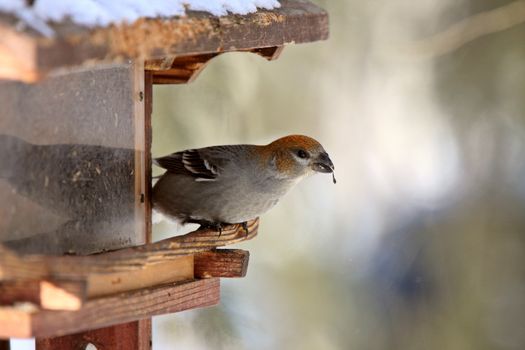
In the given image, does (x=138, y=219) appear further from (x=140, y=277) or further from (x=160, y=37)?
(x=160, y=37)

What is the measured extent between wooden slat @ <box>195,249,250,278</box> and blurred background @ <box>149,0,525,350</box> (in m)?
3.16

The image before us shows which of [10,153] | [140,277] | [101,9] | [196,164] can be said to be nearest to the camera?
[101,9]

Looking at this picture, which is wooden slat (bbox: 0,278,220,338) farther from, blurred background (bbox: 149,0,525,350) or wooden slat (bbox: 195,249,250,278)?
blurred background (bbox: 149,0,525,350)

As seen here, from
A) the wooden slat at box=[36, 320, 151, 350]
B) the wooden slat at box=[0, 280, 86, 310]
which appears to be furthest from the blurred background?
the wooden slat at box=[0, 280, 86, 310]

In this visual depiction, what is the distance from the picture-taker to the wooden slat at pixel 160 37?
2.81m

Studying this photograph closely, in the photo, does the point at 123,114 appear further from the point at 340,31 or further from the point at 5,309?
the point at 340,31

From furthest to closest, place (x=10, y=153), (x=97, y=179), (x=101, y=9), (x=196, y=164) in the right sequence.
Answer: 1. (x=196, y=164)
2. (x=97, y=179)
3. (x=10, y=153)
4. (x=101, y=9)

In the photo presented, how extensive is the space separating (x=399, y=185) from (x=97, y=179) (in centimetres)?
443

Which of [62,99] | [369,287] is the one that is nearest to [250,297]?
[369,287]

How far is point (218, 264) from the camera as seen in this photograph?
445cm

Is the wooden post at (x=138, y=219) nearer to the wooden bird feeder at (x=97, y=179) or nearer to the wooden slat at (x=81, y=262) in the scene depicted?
the wooden bird feeder at (x=97, y=179)

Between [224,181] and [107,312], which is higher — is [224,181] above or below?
above

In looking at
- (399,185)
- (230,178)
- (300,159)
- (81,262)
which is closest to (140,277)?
(81,262)

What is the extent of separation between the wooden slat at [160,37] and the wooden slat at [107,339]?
1.28 m
